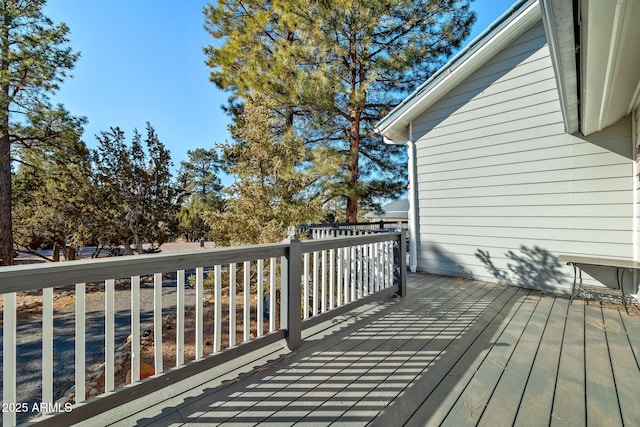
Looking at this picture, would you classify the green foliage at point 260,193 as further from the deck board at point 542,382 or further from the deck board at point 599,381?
the deck board at point 599,381

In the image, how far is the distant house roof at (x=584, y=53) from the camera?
1.79m

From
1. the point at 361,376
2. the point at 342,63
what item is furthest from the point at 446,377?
the point at 342,63

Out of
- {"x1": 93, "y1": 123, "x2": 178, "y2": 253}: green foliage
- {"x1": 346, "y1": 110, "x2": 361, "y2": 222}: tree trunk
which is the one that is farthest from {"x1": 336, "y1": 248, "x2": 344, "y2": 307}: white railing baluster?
{"x1": 93, "y1": 123, "x2": 178, "y2": 253}: green foliage

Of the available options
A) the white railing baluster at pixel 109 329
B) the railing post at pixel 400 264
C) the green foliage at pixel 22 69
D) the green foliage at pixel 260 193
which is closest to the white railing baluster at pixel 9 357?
the white railing baluster at pixel 109 329

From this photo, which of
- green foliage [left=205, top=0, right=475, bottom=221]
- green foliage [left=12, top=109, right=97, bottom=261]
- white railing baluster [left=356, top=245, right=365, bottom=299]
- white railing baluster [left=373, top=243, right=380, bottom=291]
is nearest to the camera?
white railing baluster [left=356, top=245, right=365, bottom=299]

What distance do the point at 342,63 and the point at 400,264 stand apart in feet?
22.8

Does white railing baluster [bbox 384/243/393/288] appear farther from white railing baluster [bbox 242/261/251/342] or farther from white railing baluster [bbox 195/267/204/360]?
white railing baluster [bbox 195/267/204/360]

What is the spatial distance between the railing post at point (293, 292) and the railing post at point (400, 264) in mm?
1966

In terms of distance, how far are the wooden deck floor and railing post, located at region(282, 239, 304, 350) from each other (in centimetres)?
15

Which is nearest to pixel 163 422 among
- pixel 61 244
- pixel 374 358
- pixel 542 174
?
pixel 374 358

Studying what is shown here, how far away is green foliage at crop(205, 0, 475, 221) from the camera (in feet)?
27.3

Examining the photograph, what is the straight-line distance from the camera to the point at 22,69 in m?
9.55

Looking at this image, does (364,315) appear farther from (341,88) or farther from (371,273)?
(341,88)

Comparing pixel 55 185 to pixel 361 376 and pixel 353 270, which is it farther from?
pixel 361 376
